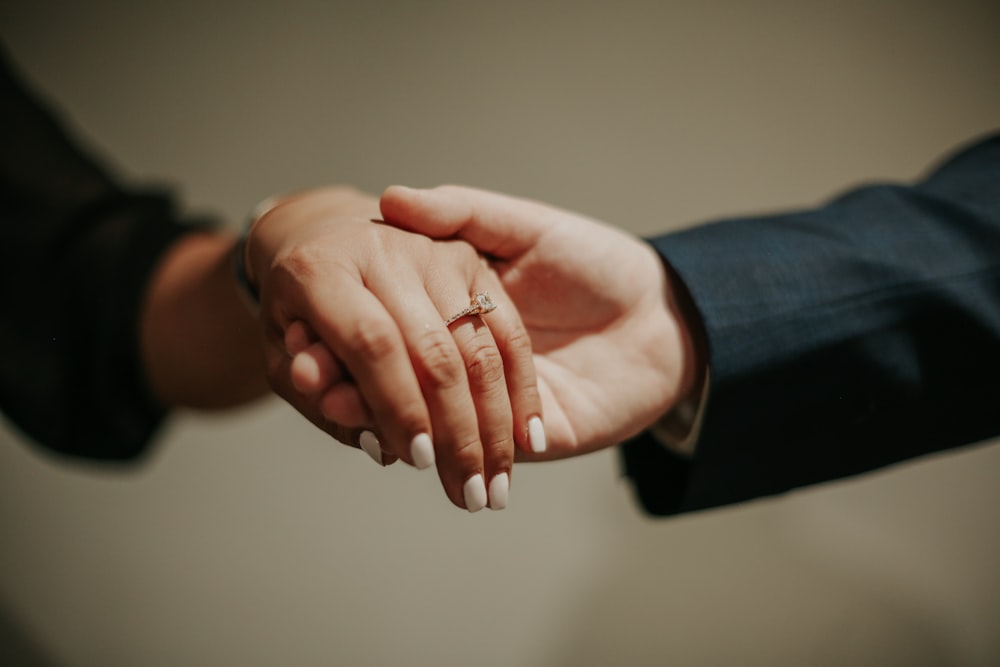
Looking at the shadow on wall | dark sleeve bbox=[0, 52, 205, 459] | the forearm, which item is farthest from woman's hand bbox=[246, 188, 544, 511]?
the shadow on wall

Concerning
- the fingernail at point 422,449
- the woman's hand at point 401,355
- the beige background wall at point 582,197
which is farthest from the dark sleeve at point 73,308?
the fingernail at point 422,449

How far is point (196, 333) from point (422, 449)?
454 millimetres

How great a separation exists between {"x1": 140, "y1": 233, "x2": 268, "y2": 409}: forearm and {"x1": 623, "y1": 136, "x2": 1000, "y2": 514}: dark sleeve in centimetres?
46

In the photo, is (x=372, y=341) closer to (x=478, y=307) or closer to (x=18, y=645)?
(x=478, y=307)

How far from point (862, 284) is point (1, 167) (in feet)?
2.97

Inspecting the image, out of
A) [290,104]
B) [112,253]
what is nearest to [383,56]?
[290,104]

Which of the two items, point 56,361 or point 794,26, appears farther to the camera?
point 794,26

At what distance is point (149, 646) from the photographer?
0.85m

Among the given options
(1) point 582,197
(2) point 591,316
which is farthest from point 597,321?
(1) point 582,197

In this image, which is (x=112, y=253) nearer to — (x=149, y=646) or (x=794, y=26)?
(x=149, y=646)

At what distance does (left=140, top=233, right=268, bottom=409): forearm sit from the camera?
2.06 feet

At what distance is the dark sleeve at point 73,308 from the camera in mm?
648

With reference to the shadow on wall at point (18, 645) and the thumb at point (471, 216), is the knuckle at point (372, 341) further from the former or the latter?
the shadow on wall at point (18, 645)

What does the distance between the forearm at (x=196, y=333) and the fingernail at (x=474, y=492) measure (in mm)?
364
